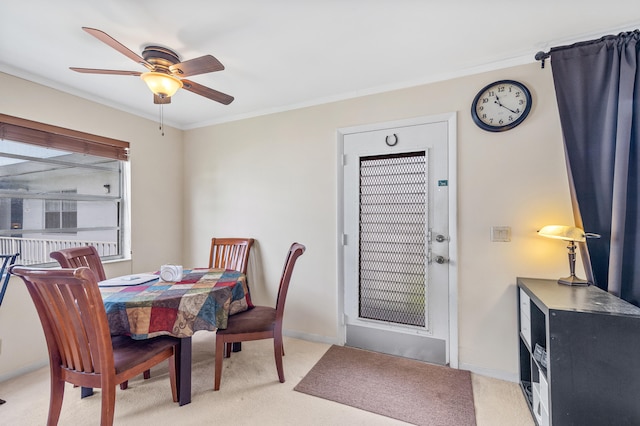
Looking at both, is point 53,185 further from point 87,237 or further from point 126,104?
point 126,104

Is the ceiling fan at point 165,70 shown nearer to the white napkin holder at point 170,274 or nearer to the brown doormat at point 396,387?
the white napkin holder at point 170,274

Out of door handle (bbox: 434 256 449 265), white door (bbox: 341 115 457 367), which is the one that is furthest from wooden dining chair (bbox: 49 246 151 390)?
door handle (bbox: 434 256 449 265)

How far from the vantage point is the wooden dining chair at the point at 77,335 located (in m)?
1.41

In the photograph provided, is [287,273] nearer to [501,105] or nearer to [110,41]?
[110,41]

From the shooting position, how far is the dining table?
1740 mm

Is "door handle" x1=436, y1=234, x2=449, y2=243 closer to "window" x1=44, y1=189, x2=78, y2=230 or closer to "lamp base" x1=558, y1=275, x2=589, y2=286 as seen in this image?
"lamp base" x1=558, y1=275, x2=589, y2=286

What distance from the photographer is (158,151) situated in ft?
11.5

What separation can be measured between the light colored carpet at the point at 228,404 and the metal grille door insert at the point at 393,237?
2.53 ft

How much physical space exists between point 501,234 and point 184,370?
2525mm

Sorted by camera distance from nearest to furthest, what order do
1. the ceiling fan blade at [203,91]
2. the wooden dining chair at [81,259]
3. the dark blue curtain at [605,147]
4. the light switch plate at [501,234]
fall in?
the dark blue curtain at [605,147], the ceiling fan blade at [203,91], the wooden dining chair at [81,259], the light switch plate at [501,234]

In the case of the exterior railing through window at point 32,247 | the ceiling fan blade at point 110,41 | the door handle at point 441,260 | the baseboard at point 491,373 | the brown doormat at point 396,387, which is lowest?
the brown doormat at point 396,387

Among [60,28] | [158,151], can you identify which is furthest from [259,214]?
[60,28]

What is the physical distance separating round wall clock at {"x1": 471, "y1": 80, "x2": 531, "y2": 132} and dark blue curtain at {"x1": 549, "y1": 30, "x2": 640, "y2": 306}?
0.71 ft

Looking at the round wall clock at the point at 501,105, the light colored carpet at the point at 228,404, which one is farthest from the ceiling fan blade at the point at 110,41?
the round wall clock at the point at 501,105
